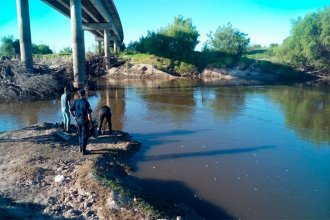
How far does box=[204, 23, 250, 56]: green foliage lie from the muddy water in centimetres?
3261

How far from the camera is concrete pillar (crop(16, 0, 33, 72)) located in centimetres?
2186

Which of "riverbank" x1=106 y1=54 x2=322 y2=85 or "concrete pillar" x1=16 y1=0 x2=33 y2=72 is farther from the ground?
"concrete pillar" x1=16 y1=0 x2=33 y2=72

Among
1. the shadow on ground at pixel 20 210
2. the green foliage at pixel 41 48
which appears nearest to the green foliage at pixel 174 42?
the green foliage at pixel 41 48

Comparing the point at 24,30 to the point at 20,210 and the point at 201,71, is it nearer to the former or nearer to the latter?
the point at 20,210

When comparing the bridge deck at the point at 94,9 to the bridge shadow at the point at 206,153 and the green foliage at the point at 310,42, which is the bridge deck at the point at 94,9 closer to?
the green foliage at the point at 310,42

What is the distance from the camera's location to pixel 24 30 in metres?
22.2

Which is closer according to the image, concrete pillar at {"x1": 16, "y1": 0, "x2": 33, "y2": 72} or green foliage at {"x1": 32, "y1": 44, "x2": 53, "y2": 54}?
concrete pillar at {"x1": 16, "y1": 0, "x2": 33, "y2": 72}

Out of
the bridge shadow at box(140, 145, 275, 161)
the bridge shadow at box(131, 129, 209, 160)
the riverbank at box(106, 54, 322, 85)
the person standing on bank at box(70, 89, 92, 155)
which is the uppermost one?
the riverbank at box(106, 54, 322, 85)

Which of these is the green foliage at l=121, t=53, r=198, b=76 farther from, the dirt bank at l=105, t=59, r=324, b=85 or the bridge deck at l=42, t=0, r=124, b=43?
the bridge deck at l=42, t=0, r=124, b=43

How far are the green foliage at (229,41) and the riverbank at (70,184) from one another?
43724mm

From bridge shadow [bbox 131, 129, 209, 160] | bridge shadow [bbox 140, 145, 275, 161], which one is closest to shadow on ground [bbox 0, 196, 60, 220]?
bridge shadow [bbox 140, 145, 275, 161]

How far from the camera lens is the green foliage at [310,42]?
4100 centimetres

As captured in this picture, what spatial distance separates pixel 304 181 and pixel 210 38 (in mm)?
Result: 47437

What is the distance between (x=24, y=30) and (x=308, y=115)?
18.3 meters
